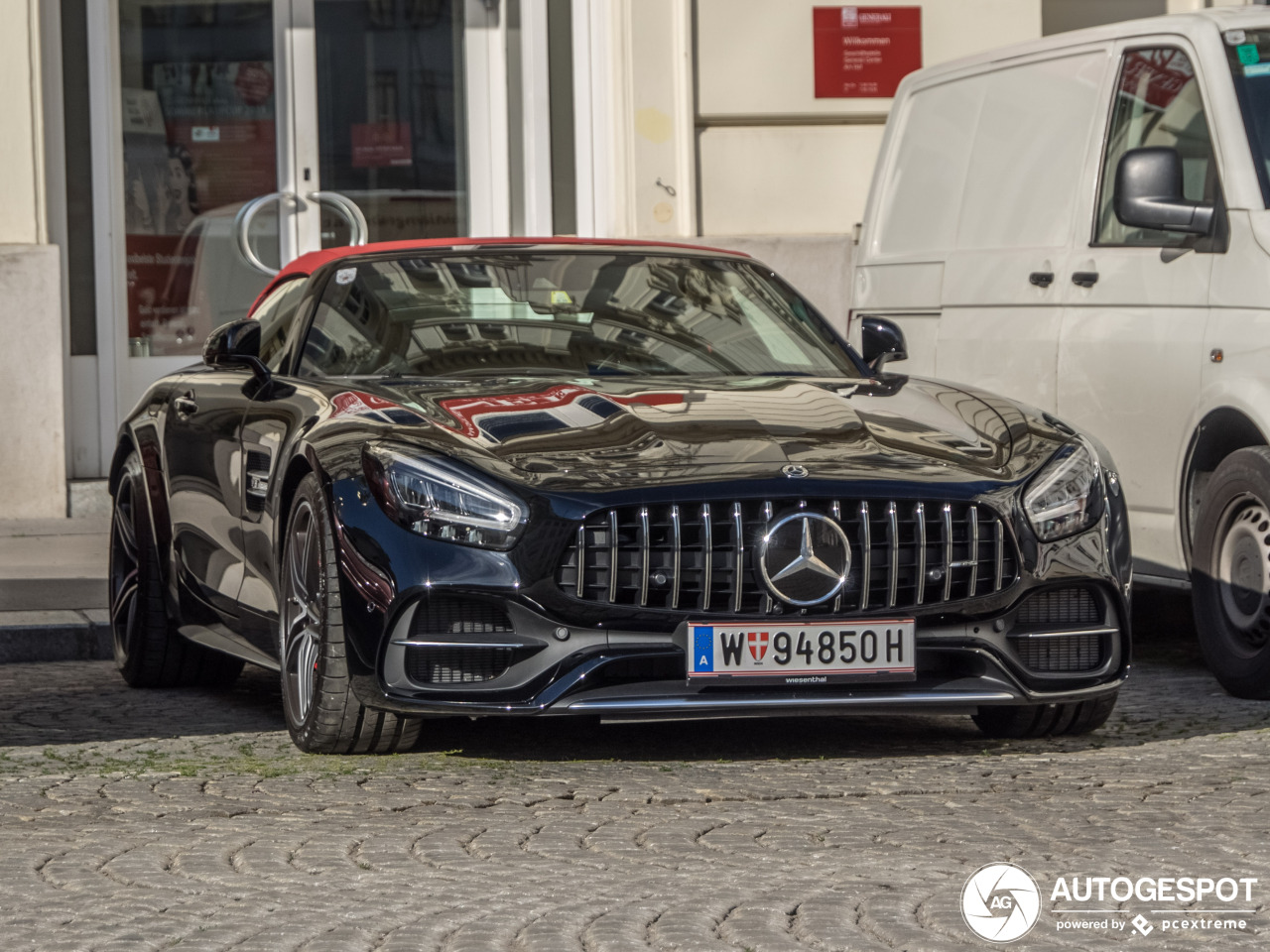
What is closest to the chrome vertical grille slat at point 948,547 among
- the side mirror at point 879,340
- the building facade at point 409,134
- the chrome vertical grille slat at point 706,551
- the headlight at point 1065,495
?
the headlight at point 1065,495

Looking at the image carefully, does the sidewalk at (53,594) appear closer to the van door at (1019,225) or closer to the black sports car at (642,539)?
the black sports car at (642,539)

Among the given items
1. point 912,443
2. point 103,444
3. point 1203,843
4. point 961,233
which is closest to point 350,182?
point 103,444

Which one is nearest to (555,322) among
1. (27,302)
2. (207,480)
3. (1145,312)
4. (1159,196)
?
(207,480)

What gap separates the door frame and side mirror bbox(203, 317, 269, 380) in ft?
18.4

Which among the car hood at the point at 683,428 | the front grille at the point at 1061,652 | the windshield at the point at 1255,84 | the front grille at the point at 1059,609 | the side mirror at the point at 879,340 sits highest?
the windshield at the point at 1255,84

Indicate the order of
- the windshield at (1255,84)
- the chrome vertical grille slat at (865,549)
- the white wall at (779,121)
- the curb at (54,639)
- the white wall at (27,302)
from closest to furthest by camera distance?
the chrome vertical grille slat at (865,549) < the windshield at (1255,84) < the curb at (54,639) < the white wall at (27,302) < the white wall at (779,121)

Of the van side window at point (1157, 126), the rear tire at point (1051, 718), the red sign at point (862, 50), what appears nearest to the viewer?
the rear tire at point (1051, 718)

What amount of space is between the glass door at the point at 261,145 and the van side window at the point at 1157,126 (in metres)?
6.26

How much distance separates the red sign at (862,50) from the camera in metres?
12.4

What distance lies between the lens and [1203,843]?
14.4 feet

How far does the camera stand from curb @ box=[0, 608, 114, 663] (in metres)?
7.87

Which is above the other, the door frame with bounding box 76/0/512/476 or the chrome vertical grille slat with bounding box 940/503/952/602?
the door frame with bounding box 76/0/512/476

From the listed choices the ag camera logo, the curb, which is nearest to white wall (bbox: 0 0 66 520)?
the curb

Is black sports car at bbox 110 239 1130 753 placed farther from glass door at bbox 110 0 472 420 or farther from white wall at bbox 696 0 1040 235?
glass door at bbox 110 0 472 420
